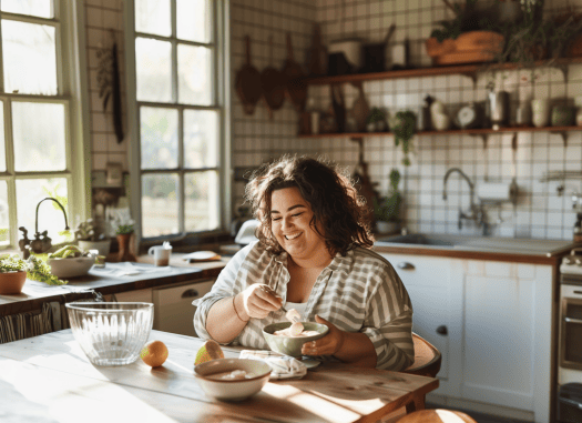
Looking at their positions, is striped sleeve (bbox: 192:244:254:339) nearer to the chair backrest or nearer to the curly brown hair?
the curly brown hair

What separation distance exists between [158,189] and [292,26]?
65.4 inches

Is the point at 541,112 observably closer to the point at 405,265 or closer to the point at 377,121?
the point at 377,121

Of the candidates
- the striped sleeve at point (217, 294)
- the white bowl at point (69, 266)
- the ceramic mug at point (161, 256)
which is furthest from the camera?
the ceramic mug at point (161, 256)

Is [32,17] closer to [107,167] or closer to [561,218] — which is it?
[107,167]

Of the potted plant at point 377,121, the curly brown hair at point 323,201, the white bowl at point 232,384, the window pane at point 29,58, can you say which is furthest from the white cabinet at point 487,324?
the white bowl at point 232,384

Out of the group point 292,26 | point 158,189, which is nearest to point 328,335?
point 158,189

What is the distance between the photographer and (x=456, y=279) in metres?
3.66

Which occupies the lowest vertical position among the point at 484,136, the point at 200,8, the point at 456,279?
the point at 456,279

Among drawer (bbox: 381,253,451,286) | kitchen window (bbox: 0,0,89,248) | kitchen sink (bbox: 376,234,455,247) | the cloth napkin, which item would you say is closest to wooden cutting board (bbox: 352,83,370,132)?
kitchen sink (bbox: 376,234,455,247)

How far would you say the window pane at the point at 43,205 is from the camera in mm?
3312

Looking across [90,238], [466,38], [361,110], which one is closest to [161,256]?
[90,238]

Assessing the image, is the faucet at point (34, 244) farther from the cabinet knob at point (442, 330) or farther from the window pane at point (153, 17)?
the cabinet knob at point (442, 330)

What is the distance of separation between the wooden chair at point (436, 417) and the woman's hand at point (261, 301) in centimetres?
49

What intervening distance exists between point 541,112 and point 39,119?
2.83 m
